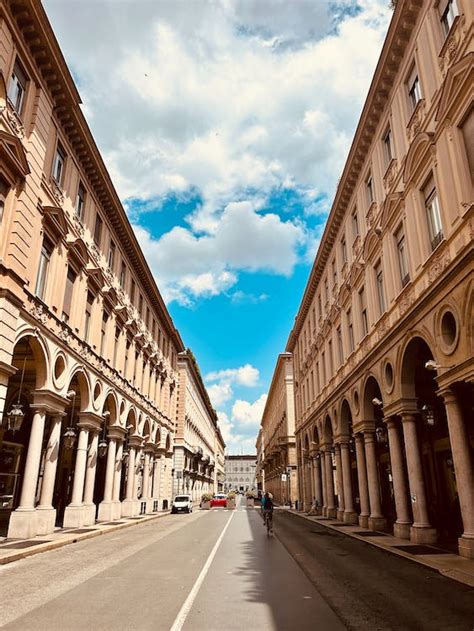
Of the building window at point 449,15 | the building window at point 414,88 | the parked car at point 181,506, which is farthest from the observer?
the parked car at point 181,506

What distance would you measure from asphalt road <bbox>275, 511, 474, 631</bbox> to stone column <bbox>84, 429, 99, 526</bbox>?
11958mm

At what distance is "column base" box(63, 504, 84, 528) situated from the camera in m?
21.8

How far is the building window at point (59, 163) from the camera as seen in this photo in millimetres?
20562

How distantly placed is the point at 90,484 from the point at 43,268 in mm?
11381

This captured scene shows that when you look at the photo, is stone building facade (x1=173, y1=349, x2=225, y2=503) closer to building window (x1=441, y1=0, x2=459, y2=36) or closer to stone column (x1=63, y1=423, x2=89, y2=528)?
Result: stone column (x1=63, y1=423, x2=89, y2=528)

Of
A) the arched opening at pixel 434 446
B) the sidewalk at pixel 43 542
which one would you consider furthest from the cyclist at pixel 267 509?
the sidewalk at pixel 43 542

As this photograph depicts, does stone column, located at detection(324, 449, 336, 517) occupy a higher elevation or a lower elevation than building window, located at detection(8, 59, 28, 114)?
lower

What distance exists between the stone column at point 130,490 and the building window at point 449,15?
93.7ft

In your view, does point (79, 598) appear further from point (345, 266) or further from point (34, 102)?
point (345, 266)

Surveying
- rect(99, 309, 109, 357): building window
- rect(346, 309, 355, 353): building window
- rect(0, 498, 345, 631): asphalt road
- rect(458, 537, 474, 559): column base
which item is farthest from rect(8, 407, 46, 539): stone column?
rect(346, 309, 355, 353): building window

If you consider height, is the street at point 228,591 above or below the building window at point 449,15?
below

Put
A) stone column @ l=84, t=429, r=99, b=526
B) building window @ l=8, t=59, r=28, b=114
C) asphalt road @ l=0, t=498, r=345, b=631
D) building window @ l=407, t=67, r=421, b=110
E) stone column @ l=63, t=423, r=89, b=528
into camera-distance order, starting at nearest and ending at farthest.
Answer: asphalt road @ l=0, t=498, r=345, b=631
building window @ l=8, t=59, r=28, b=114
building window @ l=407, t=67, r=421, b=110
stone column @ l=63, t=423, r=89, b=528
stone column @ l=84, t=429, r=99, b=526

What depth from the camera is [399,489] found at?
1844cm

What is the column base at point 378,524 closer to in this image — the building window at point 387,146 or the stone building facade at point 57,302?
the stone building facade at point 57,302
